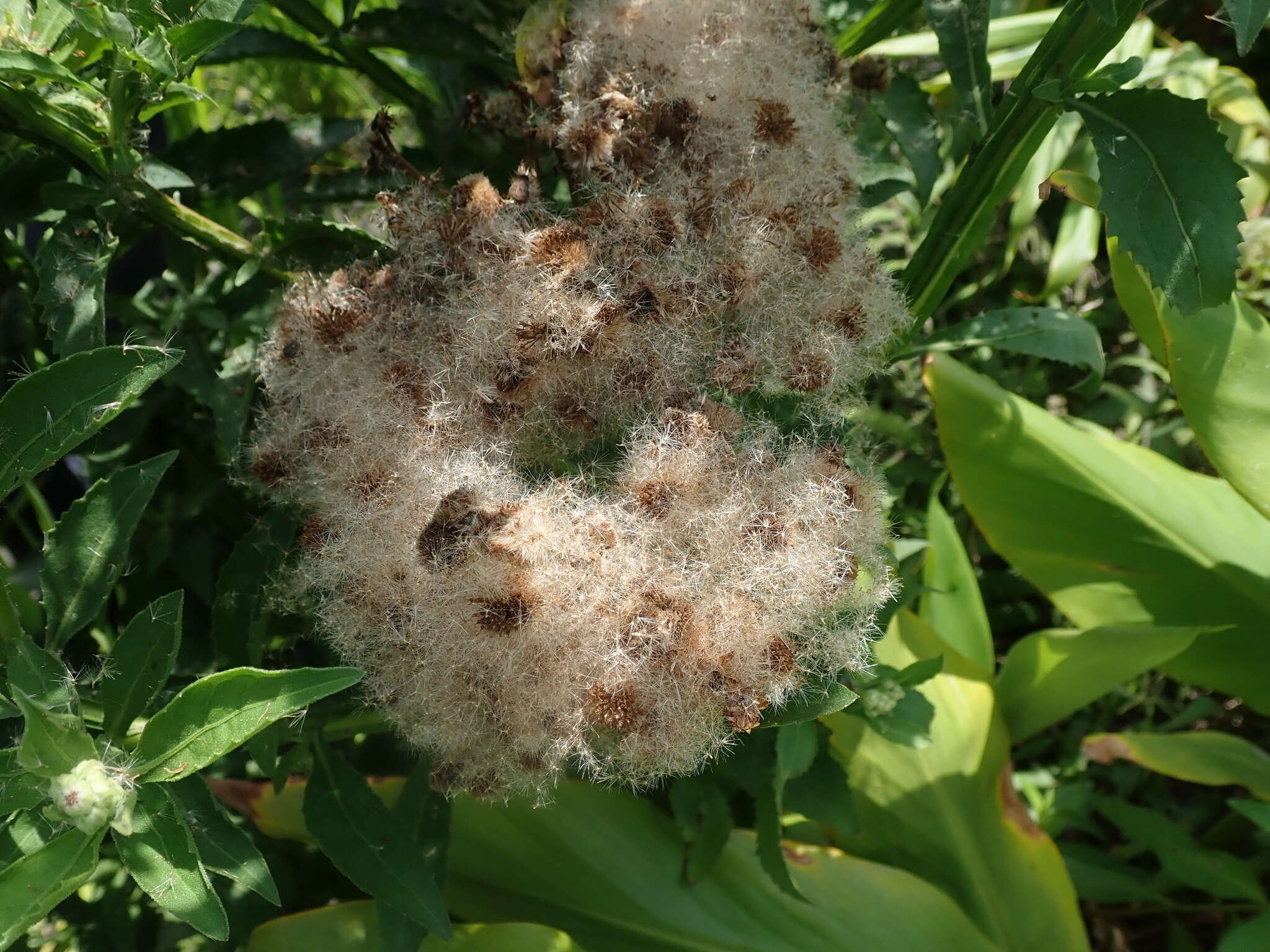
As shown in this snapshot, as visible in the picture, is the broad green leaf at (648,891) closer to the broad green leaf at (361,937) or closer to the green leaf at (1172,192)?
the broad green leaf at (361,937)

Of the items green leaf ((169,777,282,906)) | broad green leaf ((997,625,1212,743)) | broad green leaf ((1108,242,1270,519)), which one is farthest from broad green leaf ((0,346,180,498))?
broad green leaf ((997,625,1212,743))

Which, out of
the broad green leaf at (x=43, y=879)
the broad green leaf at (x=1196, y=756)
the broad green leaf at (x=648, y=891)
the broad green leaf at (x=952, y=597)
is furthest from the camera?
the broad green leaf at (x=952, y=597)

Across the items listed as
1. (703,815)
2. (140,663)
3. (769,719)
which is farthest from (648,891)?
(140,663)

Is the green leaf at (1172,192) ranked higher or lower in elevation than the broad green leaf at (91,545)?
higher

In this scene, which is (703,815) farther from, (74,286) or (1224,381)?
(74,286)

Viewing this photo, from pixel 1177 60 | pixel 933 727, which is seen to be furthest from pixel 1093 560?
pixel 1177 60

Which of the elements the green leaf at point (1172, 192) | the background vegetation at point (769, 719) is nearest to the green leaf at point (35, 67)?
the background vegetation at point (769, 719)
